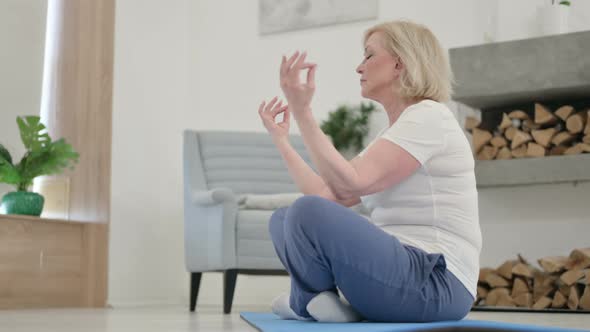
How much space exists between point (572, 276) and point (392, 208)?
83.4 inches

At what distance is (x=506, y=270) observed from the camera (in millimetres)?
3924

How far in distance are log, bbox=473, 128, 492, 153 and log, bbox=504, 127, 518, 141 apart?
0.08 meters

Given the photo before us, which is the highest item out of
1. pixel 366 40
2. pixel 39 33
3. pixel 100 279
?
pixel 39 33

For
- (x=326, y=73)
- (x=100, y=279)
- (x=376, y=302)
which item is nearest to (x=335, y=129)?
(x=326, y=73)

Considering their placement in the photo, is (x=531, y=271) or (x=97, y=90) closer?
(x=531, y=271)

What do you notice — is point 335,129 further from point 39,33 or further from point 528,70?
point 39,33

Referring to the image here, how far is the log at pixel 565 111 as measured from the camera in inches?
154

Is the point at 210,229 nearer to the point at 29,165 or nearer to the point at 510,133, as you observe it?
the point at 29,165

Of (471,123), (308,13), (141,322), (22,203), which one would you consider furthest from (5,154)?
(471,123)

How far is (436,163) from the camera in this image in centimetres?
187

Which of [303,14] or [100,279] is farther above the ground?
[303,14]

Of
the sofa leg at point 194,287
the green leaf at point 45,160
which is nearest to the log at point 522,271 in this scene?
the sofa leg at point 194,287

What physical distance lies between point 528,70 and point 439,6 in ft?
3.20

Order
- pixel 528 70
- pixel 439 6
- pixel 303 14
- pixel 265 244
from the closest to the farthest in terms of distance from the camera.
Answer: pixel 265 244
pixel 528 70
pixel 439 6
pixel 303 14
